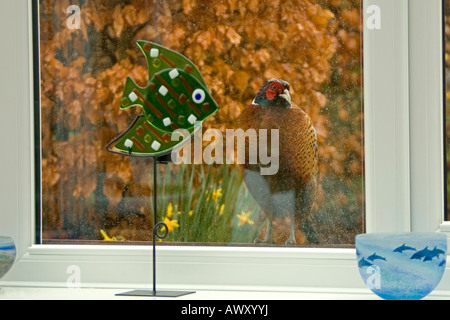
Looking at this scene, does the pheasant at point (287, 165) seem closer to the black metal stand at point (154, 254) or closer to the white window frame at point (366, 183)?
the white window frame at point (366, 183)

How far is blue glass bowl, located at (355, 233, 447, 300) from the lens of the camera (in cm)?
164

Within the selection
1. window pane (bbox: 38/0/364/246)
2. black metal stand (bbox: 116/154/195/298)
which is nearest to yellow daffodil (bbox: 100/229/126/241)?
window pane (bbox: 38/0/364/246)

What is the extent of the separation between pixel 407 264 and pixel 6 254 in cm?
92

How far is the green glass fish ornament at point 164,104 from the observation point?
187cm

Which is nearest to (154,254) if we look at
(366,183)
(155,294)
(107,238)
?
(155,294)

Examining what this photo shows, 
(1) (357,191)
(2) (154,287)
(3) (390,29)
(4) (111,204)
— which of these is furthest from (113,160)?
(3) (390,29)

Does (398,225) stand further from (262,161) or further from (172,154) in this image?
(172,154)

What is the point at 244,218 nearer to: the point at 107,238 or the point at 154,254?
the point at 154,254

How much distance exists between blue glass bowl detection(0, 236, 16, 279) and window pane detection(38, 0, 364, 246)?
0.19 metres

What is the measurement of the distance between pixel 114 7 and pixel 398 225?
892 mm

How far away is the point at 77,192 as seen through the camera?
6.84ft

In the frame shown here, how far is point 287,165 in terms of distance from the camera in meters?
1.95

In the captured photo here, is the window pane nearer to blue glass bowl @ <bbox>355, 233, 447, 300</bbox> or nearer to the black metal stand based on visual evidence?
the black metal stand

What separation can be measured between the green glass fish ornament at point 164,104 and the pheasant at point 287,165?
0.15 m
